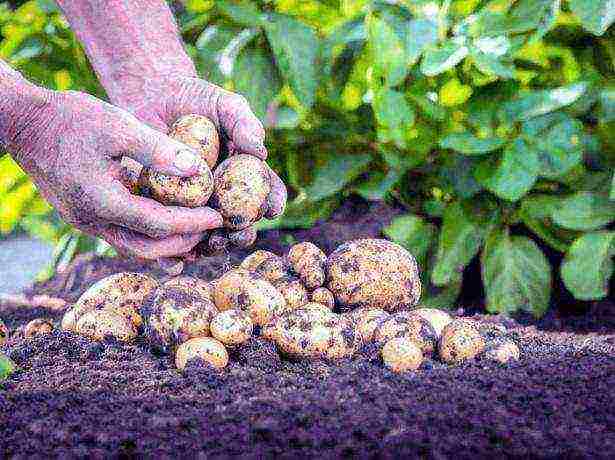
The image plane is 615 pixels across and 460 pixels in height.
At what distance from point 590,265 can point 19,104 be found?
7.61ft

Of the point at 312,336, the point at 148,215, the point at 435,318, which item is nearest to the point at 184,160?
the point at 148,215

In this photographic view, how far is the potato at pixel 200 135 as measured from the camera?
252 centimetres

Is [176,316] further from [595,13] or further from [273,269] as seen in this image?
[595,13]

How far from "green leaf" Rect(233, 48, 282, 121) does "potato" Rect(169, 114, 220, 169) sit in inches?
46.3

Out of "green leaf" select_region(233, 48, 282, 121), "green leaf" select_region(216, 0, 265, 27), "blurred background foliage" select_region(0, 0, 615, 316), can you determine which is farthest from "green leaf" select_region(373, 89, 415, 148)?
"green leaf" select_region(216, 0, 265, 27)

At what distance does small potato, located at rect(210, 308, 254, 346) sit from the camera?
7.34 feet

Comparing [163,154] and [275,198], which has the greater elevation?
[163,154]

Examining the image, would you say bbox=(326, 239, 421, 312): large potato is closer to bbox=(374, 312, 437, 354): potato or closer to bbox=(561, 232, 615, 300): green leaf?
bbox=(374, 312, 437, 354): potato

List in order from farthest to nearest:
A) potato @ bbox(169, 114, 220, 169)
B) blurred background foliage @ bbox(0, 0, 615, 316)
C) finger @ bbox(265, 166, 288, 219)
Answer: blurred background foliage @ bbox(0, 0, 615, 316) → finger @ bbox(265, 166, 288, 219) → potato @ bbox(169, 114, 220, 169)

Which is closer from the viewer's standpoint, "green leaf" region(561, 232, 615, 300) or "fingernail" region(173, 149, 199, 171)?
"fingernail" region(173, 149, 199, 171)

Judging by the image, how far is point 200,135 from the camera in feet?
8.31

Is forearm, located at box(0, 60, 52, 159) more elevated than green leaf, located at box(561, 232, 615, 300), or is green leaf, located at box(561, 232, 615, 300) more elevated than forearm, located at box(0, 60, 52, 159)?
forearm, located at box(0, 60, 52, 159)

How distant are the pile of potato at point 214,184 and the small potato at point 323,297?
11.2 inches

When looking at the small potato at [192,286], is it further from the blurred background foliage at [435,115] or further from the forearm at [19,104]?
the blurred background foliage at [435,115]
